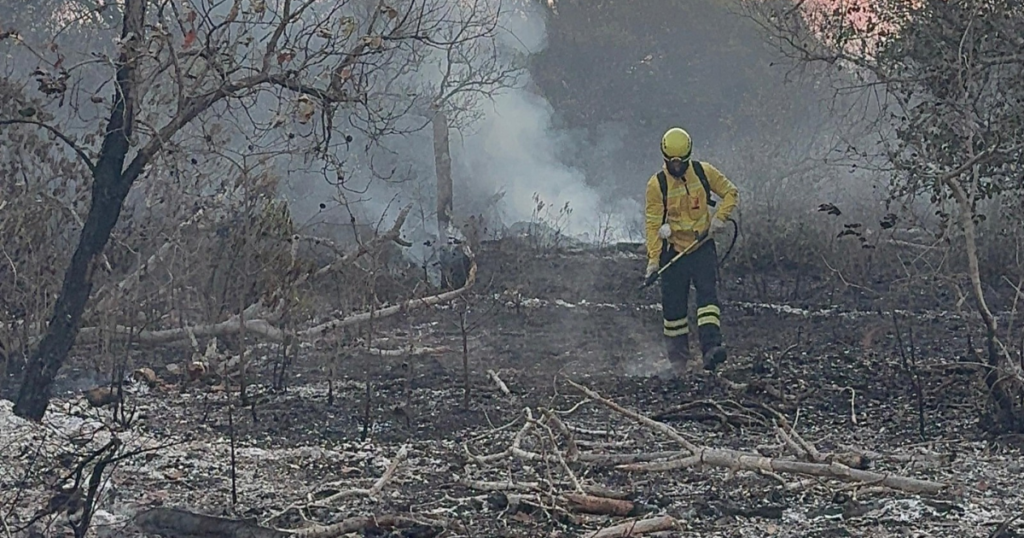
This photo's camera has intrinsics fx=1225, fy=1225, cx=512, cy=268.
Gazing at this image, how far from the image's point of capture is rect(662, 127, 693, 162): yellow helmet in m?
7.87

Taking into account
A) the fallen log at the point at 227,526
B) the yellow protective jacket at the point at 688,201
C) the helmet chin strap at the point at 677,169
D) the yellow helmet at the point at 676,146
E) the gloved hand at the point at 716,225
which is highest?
the yellow helmet at the point at 676,146

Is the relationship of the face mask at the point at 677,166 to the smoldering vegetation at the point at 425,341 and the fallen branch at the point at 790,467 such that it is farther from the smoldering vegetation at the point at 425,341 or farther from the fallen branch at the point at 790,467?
the fallen branch at the point at 790,467

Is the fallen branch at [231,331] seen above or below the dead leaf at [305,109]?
below

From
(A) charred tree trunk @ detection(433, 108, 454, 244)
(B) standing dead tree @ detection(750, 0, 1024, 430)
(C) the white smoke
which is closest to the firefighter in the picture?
(B) standing dead tree @ detection(750, 0, 1024, 430)

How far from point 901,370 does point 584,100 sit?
22556mm

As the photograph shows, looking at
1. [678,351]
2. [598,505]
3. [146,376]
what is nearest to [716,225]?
[678,351]

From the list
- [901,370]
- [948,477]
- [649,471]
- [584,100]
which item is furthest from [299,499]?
[584,100]

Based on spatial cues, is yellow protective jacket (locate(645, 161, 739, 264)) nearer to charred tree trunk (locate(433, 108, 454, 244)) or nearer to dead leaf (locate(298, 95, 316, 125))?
dead leaf (locate(298, 95, 316, 125))

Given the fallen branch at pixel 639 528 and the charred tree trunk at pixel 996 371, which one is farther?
the charred tree trunk at pixel 996 371

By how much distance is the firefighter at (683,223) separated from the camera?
7914 mm

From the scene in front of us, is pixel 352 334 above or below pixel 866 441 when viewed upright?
above

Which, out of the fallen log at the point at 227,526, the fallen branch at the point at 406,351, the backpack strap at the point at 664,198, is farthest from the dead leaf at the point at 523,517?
the backpack strap at the point at 664,198

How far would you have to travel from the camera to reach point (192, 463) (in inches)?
209

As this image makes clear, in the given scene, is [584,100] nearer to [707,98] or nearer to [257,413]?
[707,98]
